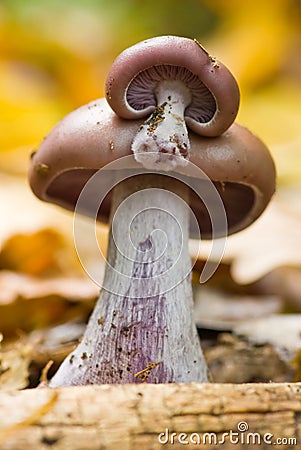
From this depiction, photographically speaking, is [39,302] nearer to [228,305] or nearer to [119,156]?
[228,305]

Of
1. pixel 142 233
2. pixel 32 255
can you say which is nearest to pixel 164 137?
pixel 142 233

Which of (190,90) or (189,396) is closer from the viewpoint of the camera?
(189,396)

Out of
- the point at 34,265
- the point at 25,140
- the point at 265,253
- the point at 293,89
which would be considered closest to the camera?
the point at 265,253

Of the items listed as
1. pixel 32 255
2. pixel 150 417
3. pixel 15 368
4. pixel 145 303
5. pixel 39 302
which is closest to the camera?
pixel 150 417

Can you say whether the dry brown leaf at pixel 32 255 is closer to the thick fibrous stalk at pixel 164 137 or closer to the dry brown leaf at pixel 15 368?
the dry brown leaf at pixel 15 368

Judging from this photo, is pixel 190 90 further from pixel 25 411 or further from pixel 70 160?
pixel 25 411

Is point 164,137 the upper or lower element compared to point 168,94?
lower

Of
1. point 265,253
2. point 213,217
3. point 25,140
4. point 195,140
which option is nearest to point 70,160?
point 195,140

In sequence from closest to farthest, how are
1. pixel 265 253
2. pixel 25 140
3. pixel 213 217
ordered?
1. pixel 213 217
2. pixel 265 253
3. pixel 25 140
